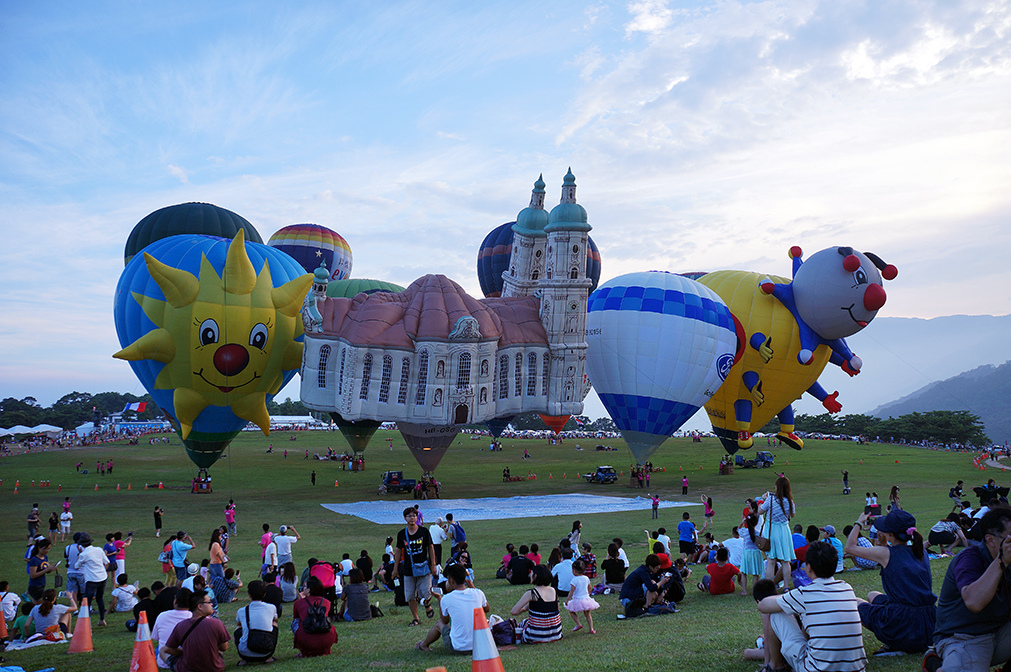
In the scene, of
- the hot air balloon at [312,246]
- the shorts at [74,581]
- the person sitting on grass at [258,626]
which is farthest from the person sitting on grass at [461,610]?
the hot air balloon at [312,246]

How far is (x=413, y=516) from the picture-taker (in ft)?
32.7

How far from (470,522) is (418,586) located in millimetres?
14334

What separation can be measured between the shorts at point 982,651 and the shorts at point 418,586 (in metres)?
6.79

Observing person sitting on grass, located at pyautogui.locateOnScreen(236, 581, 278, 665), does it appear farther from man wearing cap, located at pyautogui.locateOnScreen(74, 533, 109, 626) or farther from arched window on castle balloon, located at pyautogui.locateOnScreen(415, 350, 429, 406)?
arched window on castle balloon, located at pyautogui.locateOnScreen(415, 350, 429, 406)

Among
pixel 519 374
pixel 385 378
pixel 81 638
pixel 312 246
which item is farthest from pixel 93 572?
pixel 312 246

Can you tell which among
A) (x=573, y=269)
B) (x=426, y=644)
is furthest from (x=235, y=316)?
(x=426, y=644)

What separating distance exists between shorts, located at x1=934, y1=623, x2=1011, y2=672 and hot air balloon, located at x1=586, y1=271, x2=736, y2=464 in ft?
82.9

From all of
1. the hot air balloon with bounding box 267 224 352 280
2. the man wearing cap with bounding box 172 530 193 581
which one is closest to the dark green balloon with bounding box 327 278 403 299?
the hot air balloon with bounding box 267 224 352 280

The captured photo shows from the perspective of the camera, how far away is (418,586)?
404 inches

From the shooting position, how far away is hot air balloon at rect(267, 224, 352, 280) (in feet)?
145

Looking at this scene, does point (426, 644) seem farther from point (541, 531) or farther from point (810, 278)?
point (810, 278)

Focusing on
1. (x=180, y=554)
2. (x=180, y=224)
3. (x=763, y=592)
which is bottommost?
(x=180, y=554)

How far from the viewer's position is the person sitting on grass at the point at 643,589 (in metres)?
9.77

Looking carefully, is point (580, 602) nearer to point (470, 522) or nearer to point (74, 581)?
point (74, 581)
